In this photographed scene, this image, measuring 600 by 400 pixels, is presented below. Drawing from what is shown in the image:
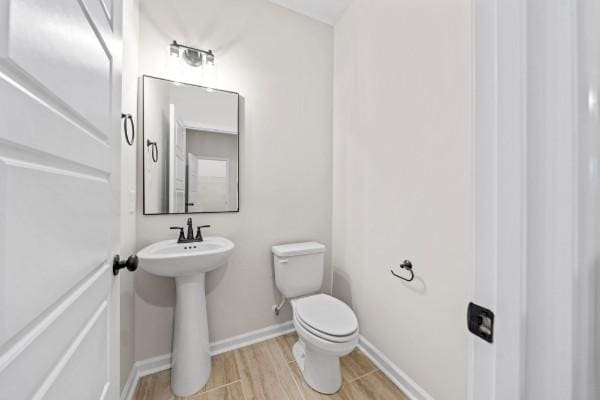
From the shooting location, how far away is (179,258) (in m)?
1.20

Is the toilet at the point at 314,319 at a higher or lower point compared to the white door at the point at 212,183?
lower

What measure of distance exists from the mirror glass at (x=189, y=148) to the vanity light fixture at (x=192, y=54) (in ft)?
0.51

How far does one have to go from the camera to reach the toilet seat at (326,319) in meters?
1.21

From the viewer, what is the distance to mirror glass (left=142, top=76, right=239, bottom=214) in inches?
57.1

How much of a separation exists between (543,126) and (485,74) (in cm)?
12

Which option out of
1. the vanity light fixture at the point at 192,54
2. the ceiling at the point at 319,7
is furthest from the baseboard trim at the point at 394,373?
the ceiling at the point at 319,7

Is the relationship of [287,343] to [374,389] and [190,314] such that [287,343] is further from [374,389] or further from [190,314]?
[190,314]

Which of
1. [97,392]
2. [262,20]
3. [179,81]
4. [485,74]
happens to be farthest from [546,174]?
[262,20]

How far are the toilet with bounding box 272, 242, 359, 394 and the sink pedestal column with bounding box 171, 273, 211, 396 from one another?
0.55 m

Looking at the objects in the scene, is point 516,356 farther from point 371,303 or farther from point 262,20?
point 262,20

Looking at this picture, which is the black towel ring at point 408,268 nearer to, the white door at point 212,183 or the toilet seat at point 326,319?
the toilet seat at point 326,319

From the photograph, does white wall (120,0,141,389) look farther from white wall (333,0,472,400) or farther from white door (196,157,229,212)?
white wall (333,0,472,400)

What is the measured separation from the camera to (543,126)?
13.9 inches

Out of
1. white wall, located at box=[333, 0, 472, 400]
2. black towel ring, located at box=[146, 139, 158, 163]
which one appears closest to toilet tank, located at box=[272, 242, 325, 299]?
white wall, located at box=[333, 0, 472, 400]
